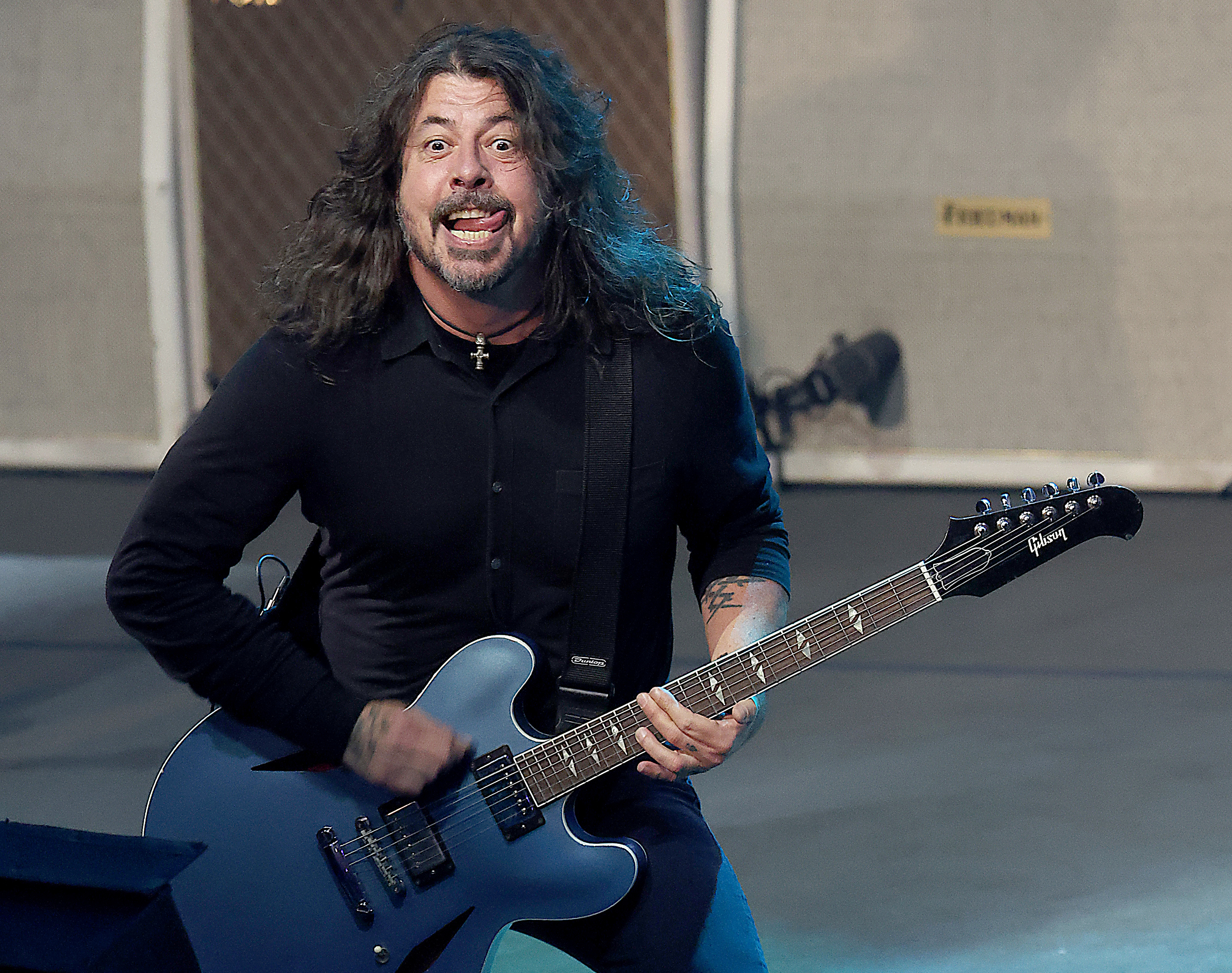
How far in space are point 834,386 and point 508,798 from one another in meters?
4.89

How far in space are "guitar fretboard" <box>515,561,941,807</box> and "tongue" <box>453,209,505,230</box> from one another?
2.29 feet

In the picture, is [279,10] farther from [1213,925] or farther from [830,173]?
[1213,925]

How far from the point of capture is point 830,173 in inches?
264

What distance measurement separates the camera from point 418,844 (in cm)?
204

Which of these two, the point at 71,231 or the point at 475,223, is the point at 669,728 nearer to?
the point at 475,223

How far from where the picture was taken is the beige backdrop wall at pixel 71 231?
7.21 metres

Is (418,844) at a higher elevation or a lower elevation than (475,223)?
lower

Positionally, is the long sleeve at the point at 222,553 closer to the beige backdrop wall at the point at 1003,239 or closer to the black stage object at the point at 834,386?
the black stage object at the point at 834,386

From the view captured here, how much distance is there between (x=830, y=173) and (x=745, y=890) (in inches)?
170

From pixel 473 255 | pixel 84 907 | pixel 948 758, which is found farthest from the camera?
pixel 948 758

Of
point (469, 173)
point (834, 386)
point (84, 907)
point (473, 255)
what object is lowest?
point (834, 386)

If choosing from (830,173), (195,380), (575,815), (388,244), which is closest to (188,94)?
(195,380)

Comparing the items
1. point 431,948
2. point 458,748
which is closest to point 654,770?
point 458,748

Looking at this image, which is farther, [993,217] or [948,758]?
[993,217]
